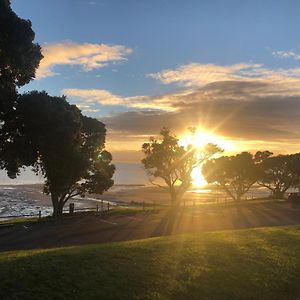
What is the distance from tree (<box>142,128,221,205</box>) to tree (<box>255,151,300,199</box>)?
24217 mm

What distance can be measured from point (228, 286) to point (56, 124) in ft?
37.6

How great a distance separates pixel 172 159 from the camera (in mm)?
65188

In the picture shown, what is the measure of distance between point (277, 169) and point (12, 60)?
78.1 m

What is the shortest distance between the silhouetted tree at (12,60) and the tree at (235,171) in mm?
67098

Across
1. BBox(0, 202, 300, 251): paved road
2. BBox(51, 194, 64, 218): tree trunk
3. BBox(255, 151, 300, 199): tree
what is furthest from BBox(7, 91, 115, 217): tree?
BBox(255, 151, 300, 199): tree

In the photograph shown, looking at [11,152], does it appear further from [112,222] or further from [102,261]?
[112,222]

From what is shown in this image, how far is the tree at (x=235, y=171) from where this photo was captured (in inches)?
3334

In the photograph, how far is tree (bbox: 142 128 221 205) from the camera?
6444 cm

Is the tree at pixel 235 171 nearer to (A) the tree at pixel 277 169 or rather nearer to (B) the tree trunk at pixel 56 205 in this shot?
(A) the tree at pixel 277 169

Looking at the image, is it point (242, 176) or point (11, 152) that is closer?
point (11, 152)

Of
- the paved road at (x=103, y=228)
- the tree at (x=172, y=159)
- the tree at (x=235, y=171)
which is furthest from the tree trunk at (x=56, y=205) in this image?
the tree at (x=235, y=171)

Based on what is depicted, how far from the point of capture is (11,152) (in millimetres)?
20594

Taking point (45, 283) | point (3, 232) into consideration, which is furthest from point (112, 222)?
point (45, 283)

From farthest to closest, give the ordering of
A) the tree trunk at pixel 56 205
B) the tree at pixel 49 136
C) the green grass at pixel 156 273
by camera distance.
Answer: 1. the tree trunk at pixel 56 205
2. the tree at pixel 49 136
3. the green grass at pixel 156 273
